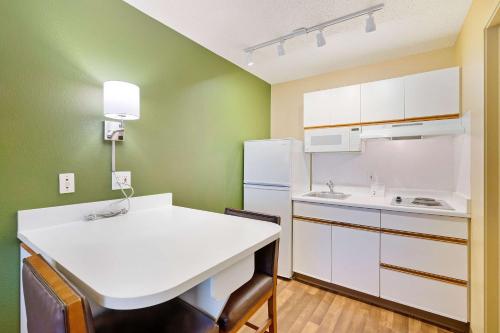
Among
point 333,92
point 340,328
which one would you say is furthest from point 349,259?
point 333,92

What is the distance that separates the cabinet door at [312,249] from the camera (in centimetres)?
234

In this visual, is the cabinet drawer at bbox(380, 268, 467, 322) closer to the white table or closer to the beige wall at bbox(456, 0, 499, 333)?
the beige wall at bbox(456, 0, 499, 333)

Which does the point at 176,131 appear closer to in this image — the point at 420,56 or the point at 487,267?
the point at 487,267

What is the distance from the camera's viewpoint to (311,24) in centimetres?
193

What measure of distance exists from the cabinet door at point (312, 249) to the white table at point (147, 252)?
127 centimetres

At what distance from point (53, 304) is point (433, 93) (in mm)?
2779

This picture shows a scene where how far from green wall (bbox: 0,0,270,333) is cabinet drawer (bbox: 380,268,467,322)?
68.2 inches

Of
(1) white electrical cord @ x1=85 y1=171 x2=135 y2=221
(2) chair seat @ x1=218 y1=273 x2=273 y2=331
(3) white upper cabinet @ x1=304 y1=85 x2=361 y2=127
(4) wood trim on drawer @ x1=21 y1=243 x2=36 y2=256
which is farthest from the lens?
(3) white upper cabinet @ x1=304 y1=85 x2=361 y2=127

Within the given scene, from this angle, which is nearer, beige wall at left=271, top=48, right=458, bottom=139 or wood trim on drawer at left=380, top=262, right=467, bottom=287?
wood trim on drawer at left=380, top=262, right=467, bottom=287

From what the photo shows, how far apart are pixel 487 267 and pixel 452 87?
4.73 ft

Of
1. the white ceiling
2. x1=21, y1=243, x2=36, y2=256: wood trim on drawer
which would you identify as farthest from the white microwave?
x1=21, y1=243, x2=36, y2=256: wood trim on drawer

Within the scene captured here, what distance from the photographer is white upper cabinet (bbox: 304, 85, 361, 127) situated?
2486mm

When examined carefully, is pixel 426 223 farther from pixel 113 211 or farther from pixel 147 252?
pixel 113 211

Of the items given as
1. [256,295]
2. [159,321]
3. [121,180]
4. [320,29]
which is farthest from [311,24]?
[159,321]
